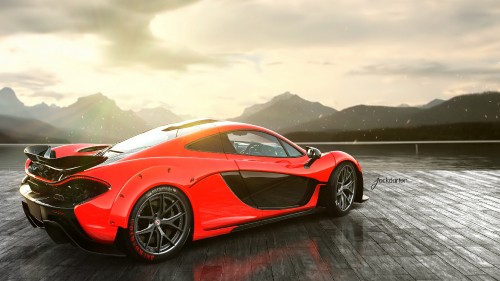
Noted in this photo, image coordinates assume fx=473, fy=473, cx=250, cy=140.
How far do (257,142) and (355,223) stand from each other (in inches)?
61.9

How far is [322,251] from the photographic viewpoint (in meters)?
4.57

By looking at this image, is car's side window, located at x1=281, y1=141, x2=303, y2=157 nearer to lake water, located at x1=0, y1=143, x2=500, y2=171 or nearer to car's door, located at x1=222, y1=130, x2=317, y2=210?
car's door, located at x1=222, y1=130, x2=317, y2=210

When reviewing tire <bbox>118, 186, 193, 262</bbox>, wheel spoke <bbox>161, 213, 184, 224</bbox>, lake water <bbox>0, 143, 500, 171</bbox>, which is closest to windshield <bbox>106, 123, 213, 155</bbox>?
tire <bbox>118, 186, 193, 262</bbox>

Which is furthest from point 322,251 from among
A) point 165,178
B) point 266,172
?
point 165,178

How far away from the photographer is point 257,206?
5062mm

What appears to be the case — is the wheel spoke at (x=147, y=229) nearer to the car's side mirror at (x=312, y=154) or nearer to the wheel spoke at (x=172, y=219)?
the wheel spoke at (x=172, y=219)

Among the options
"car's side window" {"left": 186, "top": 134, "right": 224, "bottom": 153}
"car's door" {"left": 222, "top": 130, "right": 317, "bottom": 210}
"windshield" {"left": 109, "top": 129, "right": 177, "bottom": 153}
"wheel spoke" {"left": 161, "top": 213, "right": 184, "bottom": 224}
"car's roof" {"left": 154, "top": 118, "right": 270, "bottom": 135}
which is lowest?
"wheel spoke" {"left": 161, "top": 213, "right": 184, "bottom": 224}

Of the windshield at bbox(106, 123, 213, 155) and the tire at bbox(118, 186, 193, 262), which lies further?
the windshield at bbox(106, 123, 213, 155)

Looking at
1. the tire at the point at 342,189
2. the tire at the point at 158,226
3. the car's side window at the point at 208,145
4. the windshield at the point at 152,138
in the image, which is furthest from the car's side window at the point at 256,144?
the tire at the point at 158,226

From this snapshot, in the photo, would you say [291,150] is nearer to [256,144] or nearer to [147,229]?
[256,144]

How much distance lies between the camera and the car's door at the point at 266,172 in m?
4.93

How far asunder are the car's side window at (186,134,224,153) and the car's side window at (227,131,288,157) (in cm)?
23

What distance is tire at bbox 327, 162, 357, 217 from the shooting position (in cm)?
598

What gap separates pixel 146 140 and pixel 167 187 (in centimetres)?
80
